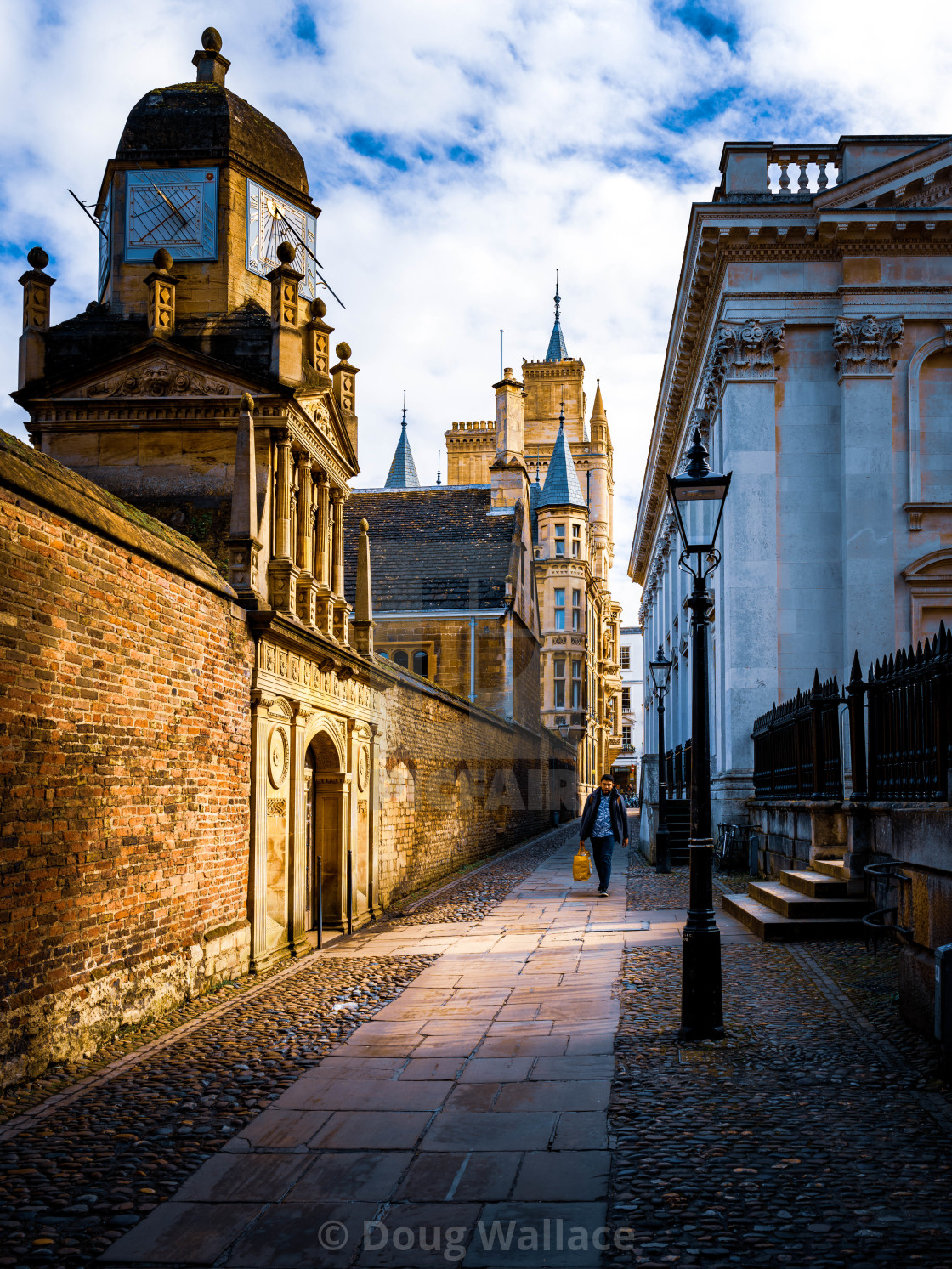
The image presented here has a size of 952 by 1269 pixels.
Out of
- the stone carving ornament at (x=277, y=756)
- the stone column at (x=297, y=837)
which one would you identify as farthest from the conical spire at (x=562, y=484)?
the stone carving ornament at (x=277, y=756)

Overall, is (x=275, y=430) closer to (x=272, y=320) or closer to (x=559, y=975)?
(x=272, y=320)

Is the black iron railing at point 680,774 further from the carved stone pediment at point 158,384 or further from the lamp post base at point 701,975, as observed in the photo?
the lamp post base at point 701,975

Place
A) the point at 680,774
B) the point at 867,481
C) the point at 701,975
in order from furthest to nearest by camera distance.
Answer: the point at 680,774, the point at 867,481, the point at 701,975

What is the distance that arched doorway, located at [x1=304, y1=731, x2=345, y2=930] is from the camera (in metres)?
13.4

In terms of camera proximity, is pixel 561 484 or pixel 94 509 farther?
pixel 561 484

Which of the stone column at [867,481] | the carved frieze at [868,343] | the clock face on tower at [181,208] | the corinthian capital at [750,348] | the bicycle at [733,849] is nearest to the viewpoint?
the clock face on tower at [181,208]

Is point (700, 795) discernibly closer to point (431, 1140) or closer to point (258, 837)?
point (431, 1140)

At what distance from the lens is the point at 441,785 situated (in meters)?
20.7

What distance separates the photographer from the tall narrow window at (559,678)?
194ft

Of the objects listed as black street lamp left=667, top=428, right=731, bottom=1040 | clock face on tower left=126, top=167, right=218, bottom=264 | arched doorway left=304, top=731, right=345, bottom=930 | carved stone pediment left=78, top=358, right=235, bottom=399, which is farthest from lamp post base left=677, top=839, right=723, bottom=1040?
clock face on tower left=126, top=167, right=218, bottom=264

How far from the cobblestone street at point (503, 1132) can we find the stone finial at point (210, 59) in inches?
458

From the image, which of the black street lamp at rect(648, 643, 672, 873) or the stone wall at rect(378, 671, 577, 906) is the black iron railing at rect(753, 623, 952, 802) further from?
the stone wall at rect(378, 671, 577, 906)

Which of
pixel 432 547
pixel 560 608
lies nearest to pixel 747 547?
pixel 432 547

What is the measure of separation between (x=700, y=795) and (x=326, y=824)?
6.67 m
